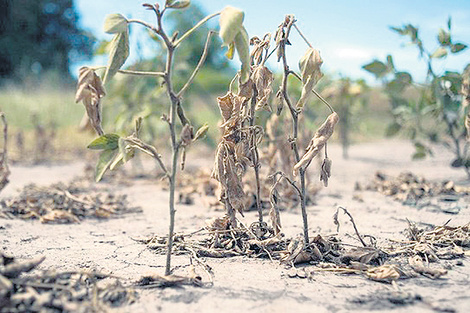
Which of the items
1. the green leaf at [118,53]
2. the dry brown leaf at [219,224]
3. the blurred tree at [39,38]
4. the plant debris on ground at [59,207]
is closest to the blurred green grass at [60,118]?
the plant debris on ground at [59,207]

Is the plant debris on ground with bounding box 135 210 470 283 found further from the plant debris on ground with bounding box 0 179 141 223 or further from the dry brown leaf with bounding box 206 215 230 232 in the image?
the plant debris on ground with bounding box 0 179 141 223

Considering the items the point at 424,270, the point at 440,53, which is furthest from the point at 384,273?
the point at 440,53

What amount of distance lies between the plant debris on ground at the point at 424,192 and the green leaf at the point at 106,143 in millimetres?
2185

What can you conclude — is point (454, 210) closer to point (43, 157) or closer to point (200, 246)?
point (200, 246)

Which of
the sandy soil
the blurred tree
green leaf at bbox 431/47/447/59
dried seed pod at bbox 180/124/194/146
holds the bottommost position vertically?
the sandy soil

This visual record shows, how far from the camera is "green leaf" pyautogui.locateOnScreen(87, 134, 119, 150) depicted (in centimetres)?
182

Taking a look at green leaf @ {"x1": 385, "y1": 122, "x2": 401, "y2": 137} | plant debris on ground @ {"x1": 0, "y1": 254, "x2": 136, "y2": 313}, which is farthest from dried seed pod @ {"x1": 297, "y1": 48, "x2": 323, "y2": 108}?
green leaf @ {"x1": 385, "y1": 122, "x2": 401, "y2": 137}

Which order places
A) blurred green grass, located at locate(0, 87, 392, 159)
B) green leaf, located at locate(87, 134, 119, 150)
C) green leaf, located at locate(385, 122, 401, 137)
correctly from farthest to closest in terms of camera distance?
1. blurred green grass, located at locate(0, 87, 392, 159)
2. green leaf, located at locate(385, 122, 401, 137)
3. green leaf, located at locate(87, 134, 119, 150)

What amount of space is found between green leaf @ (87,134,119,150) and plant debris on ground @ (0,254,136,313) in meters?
0.44

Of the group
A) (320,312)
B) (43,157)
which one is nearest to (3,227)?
(320,312)

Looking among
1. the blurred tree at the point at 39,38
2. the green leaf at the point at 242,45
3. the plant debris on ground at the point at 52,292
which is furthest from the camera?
the blurred tree at the point at 39,38

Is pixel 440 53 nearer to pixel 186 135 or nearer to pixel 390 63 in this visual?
pixel 390 63

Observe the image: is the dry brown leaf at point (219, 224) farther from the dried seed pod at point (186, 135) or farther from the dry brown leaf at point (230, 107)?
the dried seed pod at point (186, 135)

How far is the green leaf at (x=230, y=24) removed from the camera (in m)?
1.61
